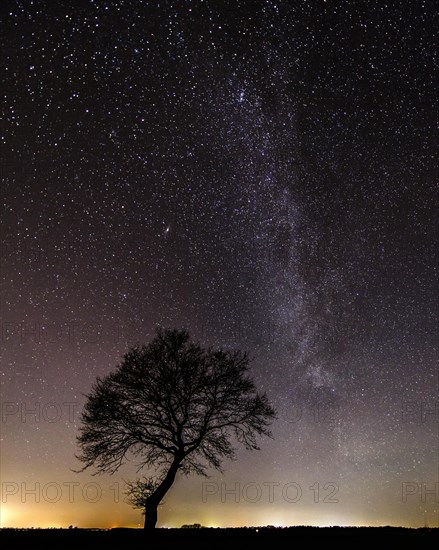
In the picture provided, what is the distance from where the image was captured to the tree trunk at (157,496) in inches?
788

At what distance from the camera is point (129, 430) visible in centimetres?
2086

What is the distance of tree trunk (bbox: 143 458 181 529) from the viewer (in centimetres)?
2002

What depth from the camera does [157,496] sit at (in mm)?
20406
